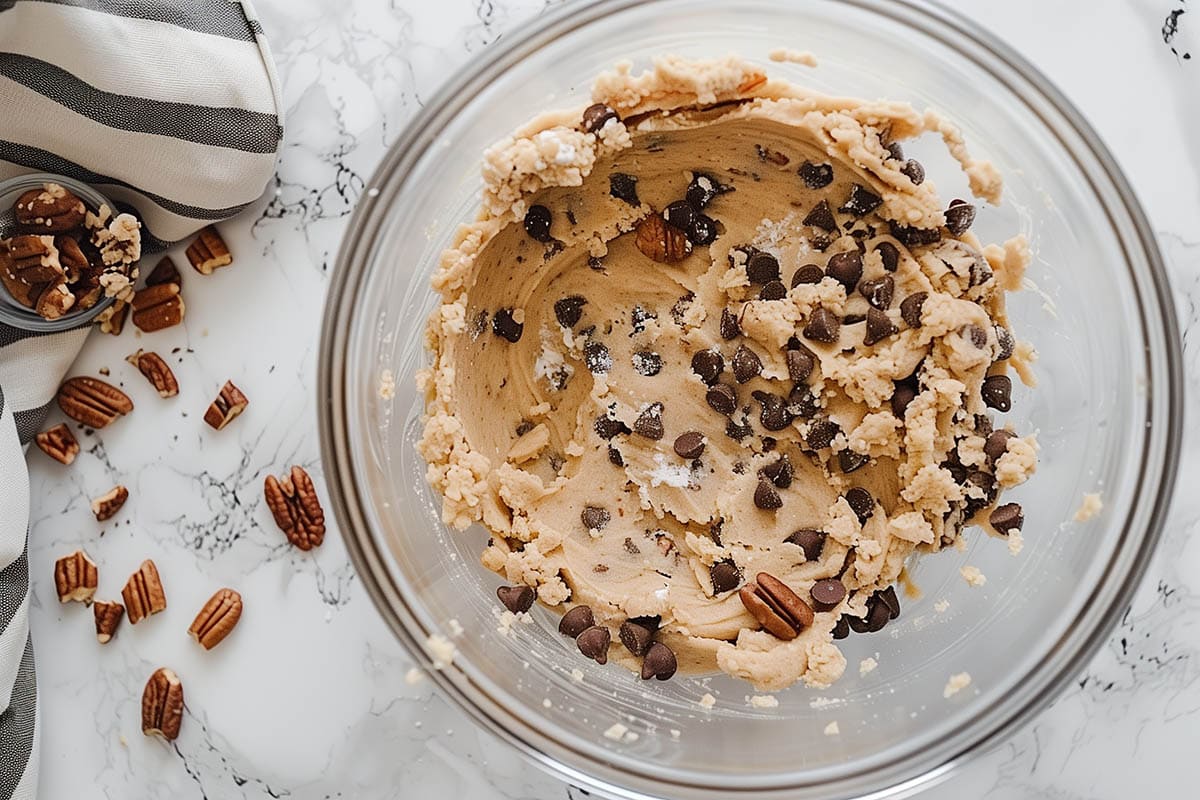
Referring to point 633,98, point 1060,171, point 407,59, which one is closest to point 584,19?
point 633,98

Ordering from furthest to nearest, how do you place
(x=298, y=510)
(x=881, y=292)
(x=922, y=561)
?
(x=298, y=510)
(x=922, y=561)
(x=881, y=292)

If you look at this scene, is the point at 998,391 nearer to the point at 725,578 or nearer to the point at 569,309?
the point at 725,578

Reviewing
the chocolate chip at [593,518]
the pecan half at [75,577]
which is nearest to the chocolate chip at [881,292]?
the chocolate chip at [593,518]

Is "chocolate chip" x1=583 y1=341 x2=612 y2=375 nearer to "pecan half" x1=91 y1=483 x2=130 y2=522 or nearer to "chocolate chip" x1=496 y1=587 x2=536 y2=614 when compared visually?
"chocolate chip" x1=496 y1=587 x2=536 y2=614

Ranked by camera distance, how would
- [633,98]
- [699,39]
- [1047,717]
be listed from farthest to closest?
[1047,717]
[699,39]
[633,98]

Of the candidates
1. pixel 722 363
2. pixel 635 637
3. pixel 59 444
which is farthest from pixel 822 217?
pixel 59 444

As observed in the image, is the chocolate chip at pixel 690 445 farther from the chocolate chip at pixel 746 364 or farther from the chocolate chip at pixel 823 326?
the chocolate chip at pixel 823 326

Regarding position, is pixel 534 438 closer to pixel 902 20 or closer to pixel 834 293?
pixel 834 293
